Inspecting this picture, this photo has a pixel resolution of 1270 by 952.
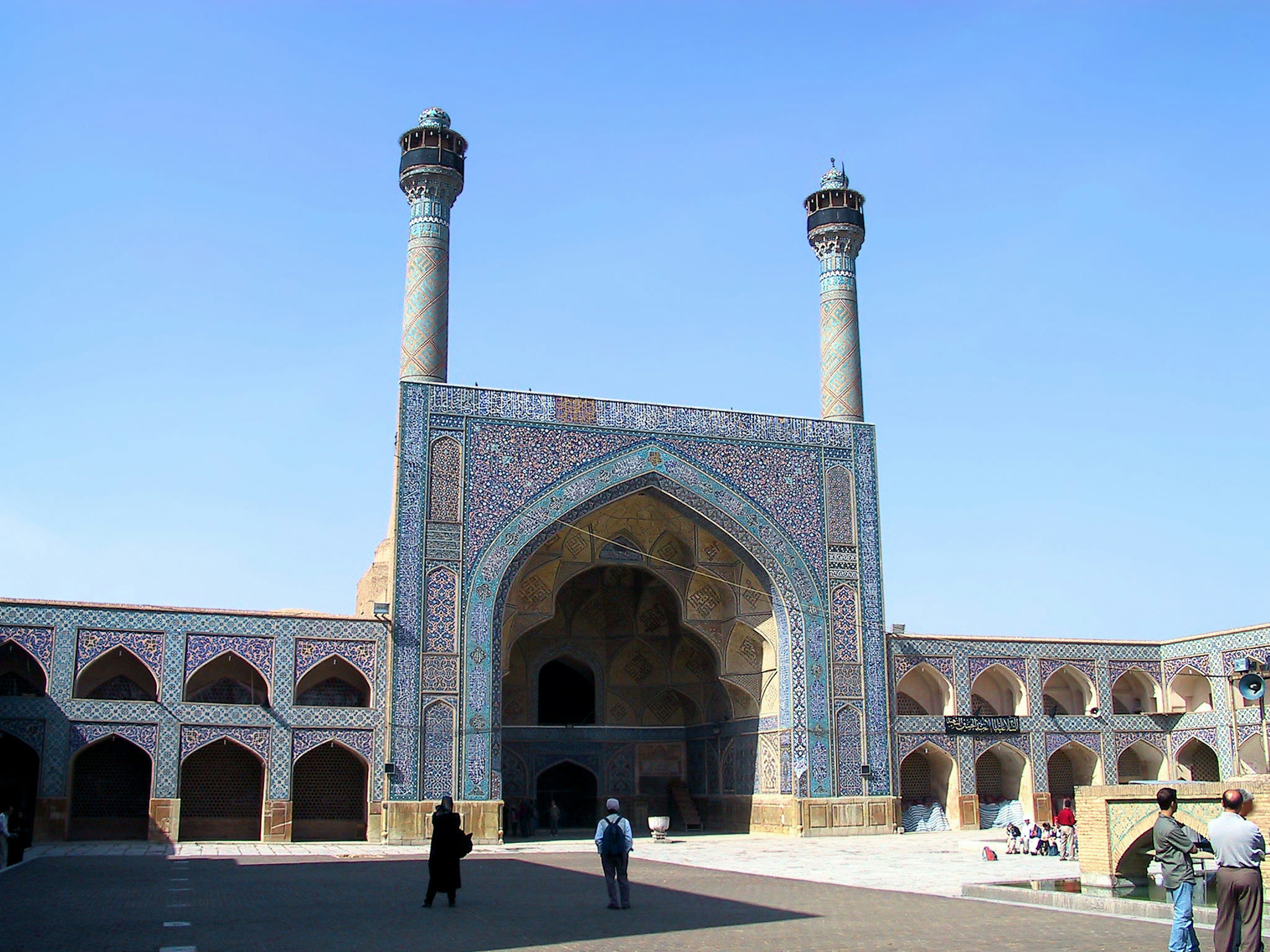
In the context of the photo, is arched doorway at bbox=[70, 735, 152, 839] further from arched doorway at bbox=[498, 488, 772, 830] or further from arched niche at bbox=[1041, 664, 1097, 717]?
A: arched niche at bbox=[1041, 664, 1097, 717]

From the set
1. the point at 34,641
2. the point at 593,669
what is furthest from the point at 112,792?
the point at 593,669

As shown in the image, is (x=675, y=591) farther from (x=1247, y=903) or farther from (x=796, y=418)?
(x=1247, y=903)

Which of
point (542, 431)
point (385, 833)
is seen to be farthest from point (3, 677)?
point (542, 431)

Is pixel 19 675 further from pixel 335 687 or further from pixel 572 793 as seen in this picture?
pixel 572 793

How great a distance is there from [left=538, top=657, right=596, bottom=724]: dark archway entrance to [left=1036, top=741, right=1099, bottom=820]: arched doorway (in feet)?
Answer: 26.2

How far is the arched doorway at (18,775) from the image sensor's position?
1750cm

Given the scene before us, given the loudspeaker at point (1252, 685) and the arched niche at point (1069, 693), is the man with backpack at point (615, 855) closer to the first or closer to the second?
the loudspeaker at point (1252, 685)

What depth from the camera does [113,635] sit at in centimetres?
1714

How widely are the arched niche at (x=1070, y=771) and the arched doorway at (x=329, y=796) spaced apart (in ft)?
37.4

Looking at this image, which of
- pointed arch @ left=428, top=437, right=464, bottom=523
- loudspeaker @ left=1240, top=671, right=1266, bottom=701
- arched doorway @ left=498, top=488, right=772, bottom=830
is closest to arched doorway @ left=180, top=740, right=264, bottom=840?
arched doorway @ left=498, top=488, right=772, bottom=830

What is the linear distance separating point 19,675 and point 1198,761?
63.3 ft

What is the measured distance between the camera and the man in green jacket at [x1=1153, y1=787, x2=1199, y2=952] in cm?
584

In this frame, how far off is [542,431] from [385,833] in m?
6.12

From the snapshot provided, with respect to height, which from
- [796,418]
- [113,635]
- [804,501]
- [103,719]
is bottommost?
[103,719]
